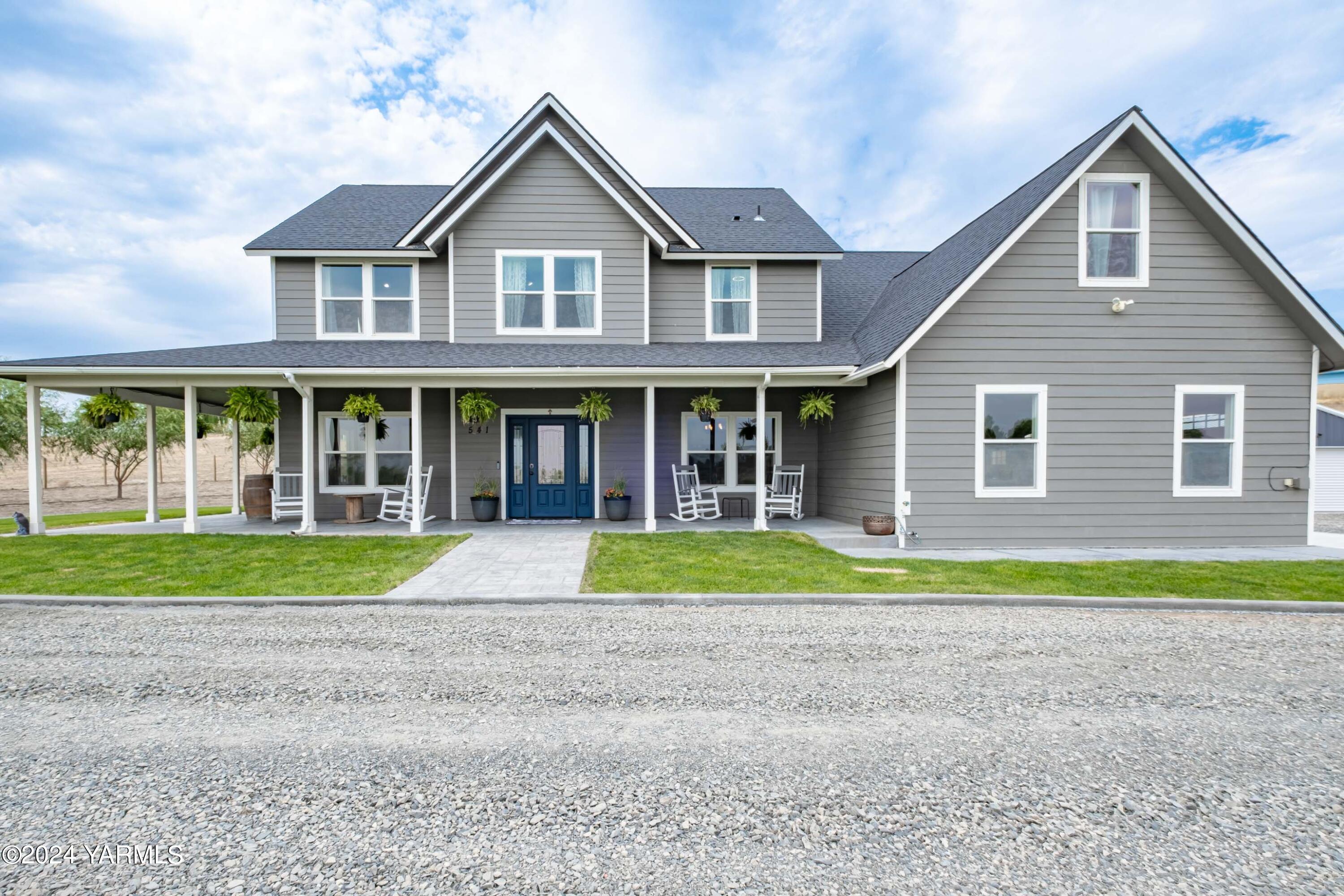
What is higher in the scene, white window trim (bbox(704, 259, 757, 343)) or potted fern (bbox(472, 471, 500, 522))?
white window trim (bbox(704, 259, 757, 343))

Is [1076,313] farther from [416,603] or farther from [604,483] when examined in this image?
[416,603]

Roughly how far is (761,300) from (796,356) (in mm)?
2034

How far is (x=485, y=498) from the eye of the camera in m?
12.4

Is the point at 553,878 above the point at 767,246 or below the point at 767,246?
A: below

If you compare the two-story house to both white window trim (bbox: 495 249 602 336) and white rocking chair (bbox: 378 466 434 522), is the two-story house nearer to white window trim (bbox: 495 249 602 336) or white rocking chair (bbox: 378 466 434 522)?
Result: white window trim (bbox: 495 249 602 336)

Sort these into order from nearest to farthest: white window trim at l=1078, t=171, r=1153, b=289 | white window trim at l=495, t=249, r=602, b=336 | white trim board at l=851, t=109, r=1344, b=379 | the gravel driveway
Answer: the gravel driveway, white trim board at l=851, t=109, r=1344, b=379, white window trim at l=1078, t=171, r=1153, b=289, white window trim at l=495, t=249, r=602, b=336

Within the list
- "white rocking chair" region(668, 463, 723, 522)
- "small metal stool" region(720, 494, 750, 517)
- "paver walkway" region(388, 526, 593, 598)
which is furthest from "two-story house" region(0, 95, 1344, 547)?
"paver walkway" region(388, 526, 593, 598)

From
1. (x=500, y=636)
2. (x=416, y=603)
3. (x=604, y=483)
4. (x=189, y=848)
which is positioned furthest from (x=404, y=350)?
(x=189, y=848)

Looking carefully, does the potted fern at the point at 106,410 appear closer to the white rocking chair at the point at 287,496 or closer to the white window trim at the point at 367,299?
the white rocking chair at the point at 287,496

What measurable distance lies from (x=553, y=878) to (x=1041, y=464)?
9948 mm

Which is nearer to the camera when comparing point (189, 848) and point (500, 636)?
point (189, 848)

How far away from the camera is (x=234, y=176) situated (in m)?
24.1

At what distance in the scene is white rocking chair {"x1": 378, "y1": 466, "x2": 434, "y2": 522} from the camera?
12.1 metres

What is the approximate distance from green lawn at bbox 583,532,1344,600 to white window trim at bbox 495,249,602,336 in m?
4.84
